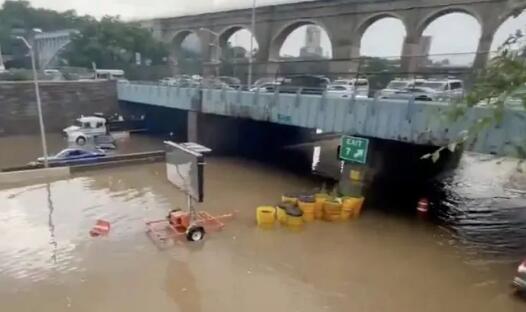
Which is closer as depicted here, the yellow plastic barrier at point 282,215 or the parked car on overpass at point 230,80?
the yellow plastic barrier at point 282,215

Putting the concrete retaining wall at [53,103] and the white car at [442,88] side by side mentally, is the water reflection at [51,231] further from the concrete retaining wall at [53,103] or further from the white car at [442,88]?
the concrete retaining wall at [53,103]

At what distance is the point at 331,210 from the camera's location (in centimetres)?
1496

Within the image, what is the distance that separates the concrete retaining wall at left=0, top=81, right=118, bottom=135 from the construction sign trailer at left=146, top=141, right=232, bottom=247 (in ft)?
83.7

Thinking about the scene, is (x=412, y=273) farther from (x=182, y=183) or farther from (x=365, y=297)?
(x=182, y=183)

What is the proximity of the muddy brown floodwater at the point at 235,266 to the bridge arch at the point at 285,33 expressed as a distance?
36748mm

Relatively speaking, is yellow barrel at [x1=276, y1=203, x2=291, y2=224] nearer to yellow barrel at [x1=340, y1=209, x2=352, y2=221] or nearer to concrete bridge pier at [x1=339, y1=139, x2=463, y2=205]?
yellow barrel at [x1=340, y1=209, x2=352, y2=221]

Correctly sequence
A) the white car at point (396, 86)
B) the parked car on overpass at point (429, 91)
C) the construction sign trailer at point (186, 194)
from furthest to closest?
the white car at point (396, 86) → the parked car on overpass at point (429, 91) → the construction sign trailer at point (186, 194)

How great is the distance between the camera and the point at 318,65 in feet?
71.5

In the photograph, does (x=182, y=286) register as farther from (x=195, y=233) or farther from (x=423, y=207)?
(x=423, y=207)

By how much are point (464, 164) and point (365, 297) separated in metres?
21.9

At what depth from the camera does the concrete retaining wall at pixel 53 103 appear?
32781 mm

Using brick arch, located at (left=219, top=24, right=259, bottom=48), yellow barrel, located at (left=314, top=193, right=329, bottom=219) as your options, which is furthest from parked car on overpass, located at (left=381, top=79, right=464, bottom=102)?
brick arch, located at (left=219, top=24, right=259, bottom=48)

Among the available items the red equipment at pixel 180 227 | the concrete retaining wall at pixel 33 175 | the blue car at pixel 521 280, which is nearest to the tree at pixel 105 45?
the concrete retaining wall at pixel 33 175

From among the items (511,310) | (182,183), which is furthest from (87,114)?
(511,310)
